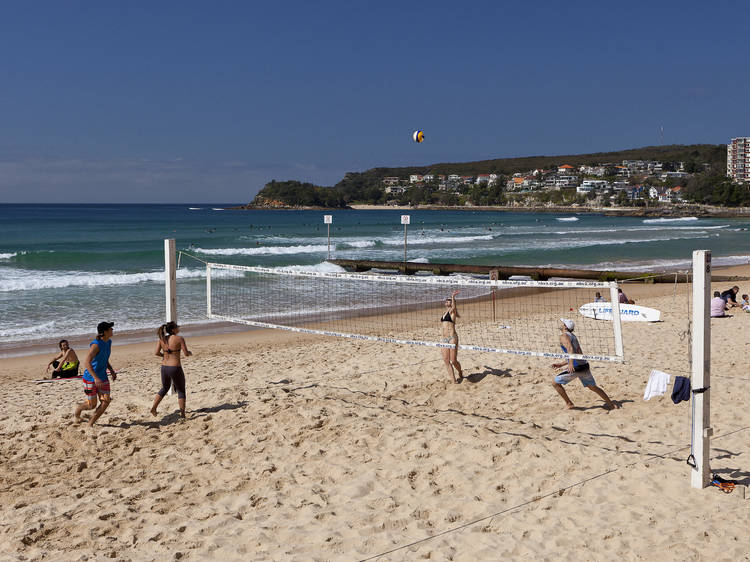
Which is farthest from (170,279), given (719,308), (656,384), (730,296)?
(730,296)

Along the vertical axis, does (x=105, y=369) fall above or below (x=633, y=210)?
below

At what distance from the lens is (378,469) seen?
6.18 meters

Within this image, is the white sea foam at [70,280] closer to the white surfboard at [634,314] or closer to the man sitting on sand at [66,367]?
the man sitting on sand at [66,367]

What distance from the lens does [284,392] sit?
343 inches

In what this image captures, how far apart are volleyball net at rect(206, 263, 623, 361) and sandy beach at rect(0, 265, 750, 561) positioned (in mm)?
1188

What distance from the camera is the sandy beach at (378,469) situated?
4.84m

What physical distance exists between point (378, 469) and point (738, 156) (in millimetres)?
215420

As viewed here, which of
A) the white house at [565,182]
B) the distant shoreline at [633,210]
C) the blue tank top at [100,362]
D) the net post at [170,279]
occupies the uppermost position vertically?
the white house at [565,182]

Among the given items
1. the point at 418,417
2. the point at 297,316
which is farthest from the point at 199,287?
the point at 418,417

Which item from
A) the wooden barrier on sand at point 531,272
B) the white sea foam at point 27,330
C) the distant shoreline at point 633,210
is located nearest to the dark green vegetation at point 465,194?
the distant shoreline at point 633,210

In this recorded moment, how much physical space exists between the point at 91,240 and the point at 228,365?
45.9 meters

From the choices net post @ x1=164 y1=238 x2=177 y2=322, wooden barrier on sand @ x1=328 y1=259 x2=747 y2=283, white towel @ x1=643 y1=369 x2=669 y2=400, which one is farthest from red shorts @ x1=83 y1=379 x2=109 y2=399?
wooden barrier on sand @ x1=328 y1=259 x2=747 y2=283

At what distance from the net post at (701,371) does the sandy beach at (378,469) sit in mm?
247

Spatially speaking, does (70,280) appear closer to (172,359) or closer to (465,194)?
(172,359)
